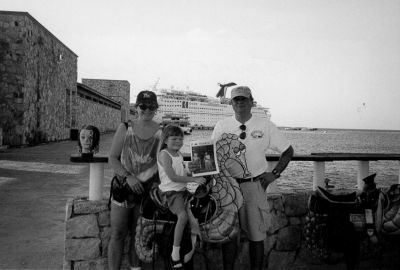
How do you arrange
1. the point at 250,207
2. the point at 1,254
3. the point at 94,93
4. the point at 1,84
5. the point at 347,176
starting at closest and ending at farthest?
1. the point at 250,207
2. the point at 1,254
3. the point at 1,84
4. the point at 347,176
5. the point at 94,93

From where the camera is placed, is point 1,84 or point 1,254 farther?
point 1,84

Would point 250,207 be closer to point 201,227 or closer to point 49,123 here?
point 201,227

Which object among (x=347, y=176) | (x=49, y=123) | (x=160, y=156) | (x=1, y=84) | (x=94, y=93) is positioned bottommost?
(x=347, y=176)

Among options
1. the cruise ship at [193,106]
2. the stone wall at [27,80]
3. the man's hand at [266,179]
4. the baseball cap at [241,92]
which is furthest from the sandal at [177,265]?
the cruise ship at [193,106]

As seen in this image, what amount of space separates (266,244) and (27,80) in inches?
665

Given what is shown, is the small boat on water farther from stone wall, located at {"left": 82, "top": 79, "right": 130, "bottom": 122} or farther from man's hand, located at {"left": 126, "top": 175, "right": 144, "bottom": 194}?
man's hand, located at {"left": 126, "top": 175, "right": 144, "bottom": 194}

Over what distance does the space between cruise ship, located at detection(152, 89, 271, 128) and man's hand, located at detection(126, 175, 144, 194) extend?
93.8 m

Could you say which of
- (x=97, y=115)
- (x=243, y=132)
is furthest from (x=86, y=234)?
(x=97, y=115)

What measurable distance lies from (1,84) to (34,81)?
2.04 meters

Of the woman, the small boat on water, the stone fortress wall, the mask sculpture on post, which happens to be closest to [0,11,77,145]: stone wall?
the stone fortress wall

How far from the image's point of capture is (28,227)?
4812 mm

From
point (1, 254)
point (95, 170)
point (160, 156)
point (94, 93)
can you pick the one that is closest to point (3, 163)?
point (1, 254)

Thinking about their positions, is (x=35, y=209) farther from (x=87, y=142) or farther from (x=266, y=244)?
(x=266, y=244)

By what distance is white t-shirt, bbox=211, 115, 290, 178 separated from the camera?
9.69 feet
